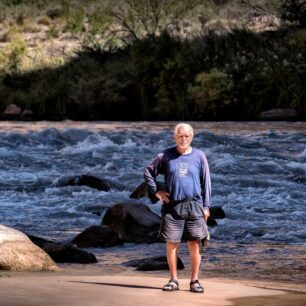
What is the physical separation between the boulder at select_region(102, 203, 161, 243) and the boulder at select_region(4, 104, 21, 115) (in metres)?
25.1

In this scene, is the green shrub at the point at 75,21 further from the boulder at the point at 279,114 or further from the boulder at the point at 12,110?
the boulder at the point at 279,114

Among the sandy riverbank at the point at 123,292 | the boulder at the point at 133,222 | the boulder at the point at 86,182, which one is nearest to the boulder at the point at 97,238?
the boulder at the point at 133,222

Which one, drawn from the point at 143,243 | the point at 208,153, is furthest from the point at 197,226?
the point at 208,153

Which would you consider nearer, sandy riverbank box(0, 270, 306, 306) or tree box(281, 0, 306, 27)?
sandy riverbank box(0, 270, 306, 306)

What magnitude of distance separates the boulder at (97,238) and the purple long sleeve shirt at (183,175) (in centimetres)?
376

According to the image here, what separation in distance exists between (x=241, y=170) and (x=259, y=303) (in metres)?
12.3

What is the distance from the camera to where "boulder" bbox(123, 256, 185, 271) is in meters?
10.3

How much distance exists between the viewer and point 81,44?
44.8m

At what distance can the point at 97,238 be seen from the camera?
40.5ft

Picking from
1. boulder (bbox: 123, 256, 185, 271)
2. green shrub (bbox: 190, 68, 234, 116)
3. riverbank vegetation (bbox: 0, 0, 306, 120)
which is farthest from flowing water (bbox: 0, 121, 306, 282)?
riverbank vegetation (bbox: 0, 0, 306, 120)

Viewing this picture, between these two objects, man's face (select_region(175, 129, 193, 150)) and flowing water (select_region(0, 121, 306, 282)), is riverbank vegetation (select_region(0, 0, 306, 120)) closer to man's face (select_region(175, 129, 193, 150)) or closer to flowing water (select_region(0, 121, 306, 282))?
flowing water (select_region(0, 121, 306, 282))

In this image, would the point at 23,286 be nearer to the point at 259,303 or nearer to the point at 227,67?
the point at 259,303

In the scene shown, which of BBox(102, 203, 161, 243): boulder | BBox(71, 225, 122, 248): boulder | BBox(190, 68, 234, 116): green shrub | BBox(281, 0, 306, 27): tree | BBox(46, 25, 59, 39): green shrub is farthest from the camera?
BBox(46, 25, 59, 39): green shrub

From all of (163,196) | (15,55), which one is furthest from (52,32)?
(163,196)
